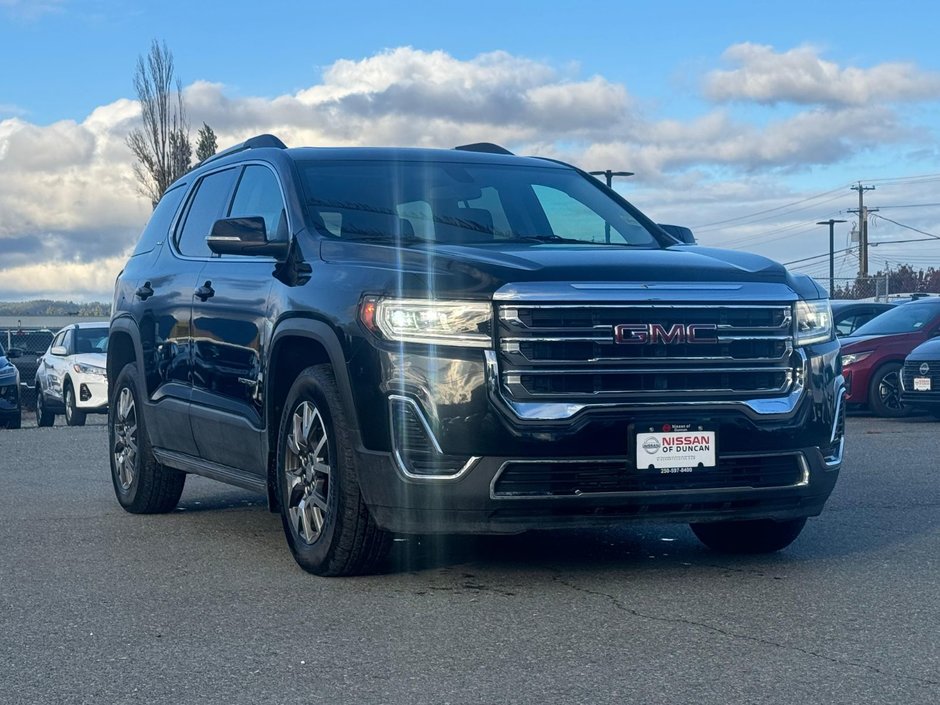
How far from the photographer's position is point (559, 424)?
216 inches

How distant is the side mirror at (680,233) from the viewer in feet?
25.4

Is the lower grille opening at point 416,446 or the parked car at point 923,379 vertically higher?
the lower grille opening at point 416,446

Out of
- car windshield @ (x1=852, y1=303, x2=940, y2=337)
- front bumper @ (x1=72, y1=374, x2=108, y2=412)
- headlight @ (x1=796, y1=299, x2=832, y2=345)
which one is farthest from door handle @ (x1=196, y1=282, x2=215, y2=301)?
front bumper @ (x1=72, y1=374, x2=108, y2=412)

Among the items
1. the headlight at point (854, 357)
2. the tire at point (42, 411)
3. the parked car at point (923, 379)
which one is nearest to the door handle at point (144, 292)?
the parked car at point (923, 379)

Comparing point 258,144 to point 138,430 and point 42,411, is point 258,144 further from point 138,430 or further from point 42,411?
point 42,411

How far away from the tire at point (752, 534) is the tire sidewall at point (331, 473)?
182 cm

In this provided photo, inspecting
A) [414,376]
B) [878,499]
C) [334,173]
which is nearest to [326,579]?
[414,376]

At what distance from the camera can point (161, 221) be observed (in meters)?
8.78

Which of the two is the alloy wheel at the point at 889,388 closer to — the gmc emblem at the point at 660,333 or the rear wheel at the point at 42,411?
the gmc emblem at the point at 660,333

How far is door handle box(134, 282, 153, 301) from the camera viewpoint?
823 cm

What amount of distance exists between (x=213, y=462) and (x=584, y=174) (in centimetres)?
258

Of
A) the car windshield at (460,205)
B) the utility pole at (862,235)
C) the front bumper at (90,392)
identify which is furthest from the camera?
the utility pole at (862,235)

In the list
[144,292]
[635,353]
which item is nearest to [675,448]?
[635,353]

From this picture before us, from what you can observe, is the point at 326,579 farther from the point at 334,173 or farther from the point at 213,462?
the point at 334,173
